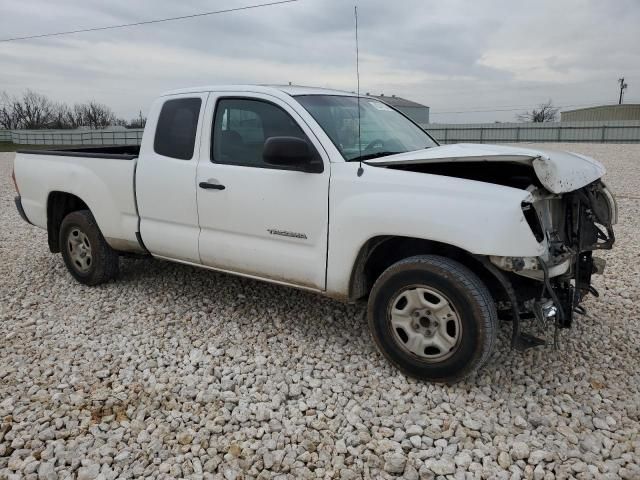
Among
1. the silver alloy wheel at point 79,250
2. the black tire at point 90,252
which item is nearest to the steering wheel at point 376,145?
the black tire at point 90,252

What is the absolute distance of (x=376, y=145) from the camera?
12.5 ft

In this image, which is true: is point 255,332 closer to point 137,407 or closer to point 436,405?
point 137,407

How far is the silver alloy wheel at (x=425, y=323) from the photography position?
310cm

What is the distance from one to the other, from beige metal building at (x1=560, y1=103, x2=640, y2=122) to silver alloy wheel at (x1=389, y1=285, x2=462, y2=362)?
48.1 m

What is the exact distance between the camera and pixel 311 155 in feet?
11.4

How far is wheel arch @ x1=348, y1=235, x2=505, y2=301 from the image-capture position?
333cm

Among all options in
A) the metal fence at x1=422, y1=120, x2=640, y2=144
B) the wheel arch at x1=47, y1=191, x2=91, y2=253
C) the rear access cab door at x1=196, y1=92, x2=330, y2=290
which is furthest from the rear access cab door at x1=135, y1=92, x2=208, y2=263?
the metal fence at x1=422, y1=120, x2=640, y2=144

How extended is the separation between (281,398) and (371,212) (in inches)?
49.8

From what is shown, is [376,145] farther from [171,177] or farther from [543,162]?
[171,177]

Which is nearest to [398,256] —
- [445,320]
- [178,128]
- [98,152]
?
[445,320]

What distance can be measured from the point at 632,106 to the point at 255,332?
5072 centimetres

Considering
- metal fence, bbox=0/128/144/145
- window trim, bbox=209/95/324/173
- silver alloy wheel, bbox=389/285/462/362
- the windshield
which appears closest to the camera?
silver alloy wheel, bbox=389/285/462/362

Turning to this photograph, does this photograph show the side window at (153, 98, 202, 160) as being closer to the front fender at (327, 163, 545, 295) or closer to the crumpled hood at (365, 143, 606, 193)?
the front fender at (327, 163, 545, 295)

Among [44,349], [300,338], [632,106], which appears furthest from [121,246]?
[632,106]
